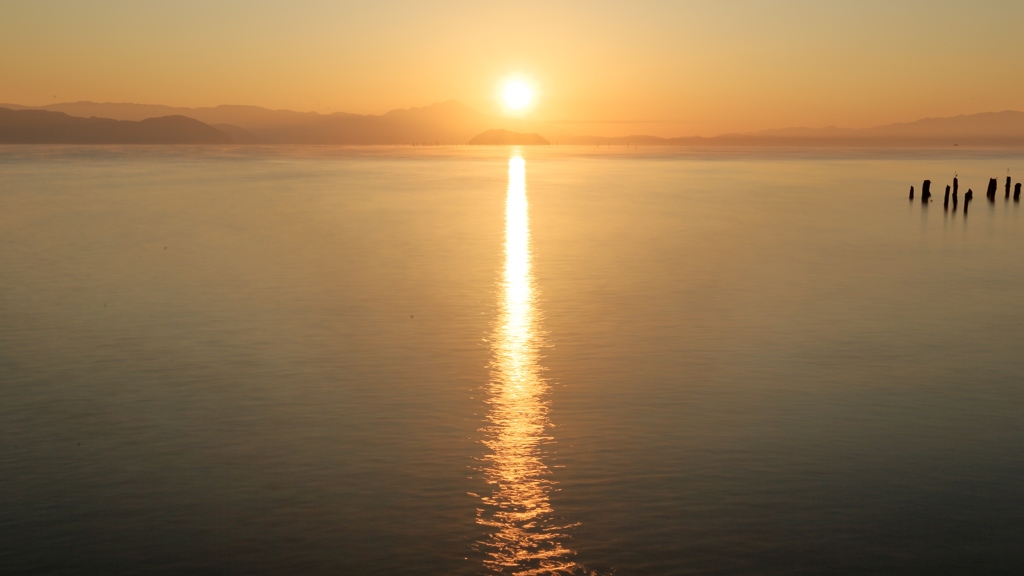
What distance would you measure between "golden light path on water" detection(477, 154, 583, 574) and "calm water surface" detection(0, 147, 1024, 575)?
49 mm

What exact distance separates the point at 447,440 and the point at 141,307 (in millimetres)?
13945

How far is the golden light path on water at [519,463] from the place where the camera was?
418 inches

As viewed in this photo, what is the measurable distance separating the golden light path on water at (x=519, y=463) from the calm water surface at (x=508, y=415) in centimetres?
5

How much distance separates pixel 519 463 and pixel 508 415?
242cm

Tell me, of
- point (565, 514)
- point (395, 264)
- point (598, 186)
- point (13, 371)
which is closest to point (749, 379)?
point (565, 514)

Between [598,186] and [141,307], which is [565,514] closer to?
[141,307]

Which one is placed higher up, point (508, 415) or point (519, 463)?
point (508, 415)

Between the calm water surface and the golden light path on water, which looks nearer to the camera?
the golden light path on water

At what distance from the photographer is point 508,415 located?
1593 centimetres

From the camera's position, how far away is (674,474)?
13.1 m

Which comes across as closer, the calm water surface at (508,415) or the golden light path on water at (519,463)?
the golden light path on water at (519,463)

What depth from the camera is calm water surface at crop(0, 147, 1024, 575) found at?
36.1 feet

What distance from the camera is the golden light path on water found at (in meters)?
10.6

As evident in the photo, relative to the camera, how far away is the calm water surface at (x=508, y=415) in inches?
433
